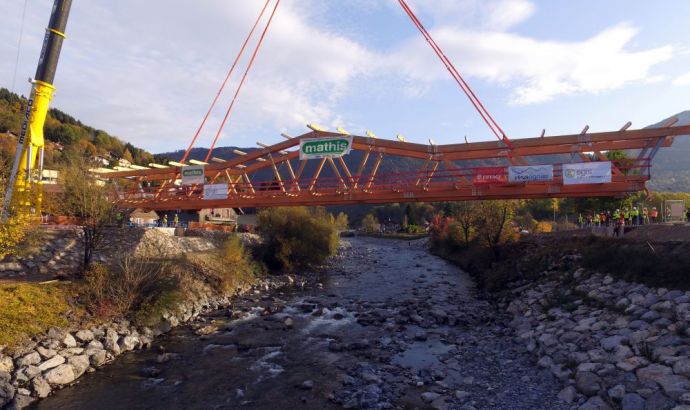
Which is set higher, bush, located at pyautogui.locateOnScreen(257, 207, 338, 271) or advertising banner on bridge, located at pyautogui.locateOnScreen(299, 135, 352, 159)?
advertising banner on bridge, located at pyautogui.locateOnScreen(299, 135, 352, 159)

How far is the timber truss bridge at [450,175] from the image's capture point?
19.9m

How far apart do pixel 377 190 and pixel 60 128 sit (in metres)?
98.0

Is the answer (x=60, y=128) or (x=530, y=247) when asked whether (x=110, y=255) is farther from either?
(x=60, y=128)

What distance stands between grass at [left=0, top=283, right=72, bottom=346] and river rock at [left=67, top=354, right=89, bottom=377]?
192cm

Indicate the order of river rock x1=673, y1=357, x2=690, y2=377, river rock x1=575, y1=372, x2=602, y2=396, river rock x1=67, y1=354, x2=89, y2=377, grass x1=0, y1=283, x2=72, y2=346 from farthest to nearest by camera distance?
grass x1=0, y1=283, x2=72, y2=346, river rock x1=67, y1=354, x2=89, y2=377, river rock x1=575, y1=372, x2=602, y2=396, river rock x1=673, y1=357, x2=690, y2=377

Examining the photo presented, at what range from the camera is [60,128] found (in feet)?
305

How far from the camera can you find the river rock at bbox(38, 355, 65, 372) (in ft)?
41.0

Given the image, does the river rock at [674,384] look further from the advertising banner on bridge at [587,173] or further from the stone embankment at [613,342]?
the advertising banner on bridge at [587,173]

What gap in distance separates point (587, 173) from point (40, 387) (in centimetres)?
2331

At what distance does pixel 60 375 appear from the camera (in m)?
12.3

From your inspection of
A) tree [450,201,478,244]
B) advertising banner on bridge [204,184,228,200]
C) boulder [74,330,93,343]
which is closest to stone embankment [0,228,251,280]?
advertising banner on bridge [204,184,228,200]

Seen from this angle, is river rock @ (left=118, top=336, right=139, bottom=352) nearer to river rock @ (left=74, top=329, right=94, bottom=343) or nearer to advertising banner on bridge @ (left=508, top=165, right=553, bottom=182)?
river rock @ (left=74, top=329, right=94, bottom=343)

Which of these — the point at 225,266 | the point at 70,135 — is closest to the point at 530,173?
the point at 225,266

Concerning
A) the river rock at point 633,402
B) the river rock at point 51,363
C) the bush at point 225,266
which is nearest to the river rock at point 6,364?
the river rock at point 51,363
